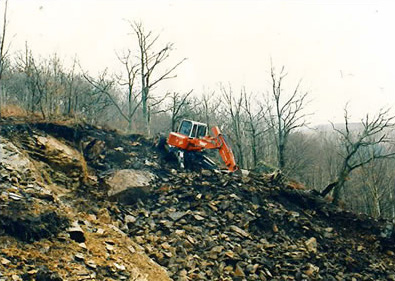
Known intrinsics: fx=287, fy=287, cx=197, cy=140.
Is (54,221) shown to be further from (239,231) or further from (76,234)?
(239,231)

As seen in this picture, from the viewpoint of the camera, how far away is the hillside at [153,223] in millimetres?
4980

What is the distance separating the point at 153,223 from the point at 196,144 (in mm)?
4252

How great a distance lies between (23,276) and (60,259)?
692 millimetres

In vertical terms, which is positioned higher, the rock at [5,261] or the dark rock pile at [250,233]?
the rock at [5,261]

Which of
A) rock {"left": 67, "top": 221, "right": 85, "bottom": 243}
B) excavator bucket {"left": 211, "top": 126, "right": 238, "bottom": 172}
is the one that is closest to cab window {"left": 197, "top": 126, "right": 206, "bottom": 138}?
excavator bucket {"left": 211, "top": 126, "right": 238, "bottom": 172}

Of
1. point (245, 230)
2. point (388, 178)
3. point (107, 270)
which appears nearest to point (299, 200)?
point (245, 230)

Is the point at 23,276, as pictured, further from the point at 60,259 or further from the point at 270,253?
the point at 270,253

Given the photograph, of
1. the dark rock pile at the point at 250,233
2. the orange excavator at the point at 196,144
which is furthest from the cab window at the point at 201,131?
the dark rock pile at the point at 250,233

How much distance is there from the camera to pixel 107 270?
493cm

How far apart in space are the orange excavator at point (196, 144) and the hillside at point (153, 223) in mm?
619

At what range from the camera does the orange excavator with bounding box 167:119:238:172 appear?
1115 centimetres

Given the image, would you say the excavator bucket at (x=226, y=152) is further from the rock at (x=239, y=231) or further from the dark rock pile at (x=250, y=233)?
the rock at (x=239, y=231)

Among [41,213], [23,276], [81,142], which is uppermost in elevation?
[81,142]

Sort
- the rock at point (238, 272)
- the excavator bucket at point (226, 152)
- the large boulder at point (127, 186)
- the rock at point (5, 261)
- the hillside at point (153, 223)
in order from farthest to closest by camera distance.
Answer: the excavator bucket at point (226, 152) → the large boulder at point (127, 186) → the rock at point (238, 272) → the hillside at point (153, 223) → the rock at point (5, 261)
